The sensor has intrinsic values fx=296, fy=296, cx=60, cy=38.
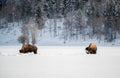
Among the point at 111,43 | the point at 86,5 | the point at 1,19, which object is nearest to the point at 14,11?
the point at 1,19

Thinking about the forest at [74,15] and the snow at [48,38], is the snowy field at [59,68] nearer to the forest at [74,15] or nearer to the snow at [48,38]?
the snow at [48,38]

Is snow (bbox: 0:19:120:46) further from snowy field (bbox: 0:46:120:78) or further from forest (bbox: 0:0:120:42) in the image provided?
snowy field (bbox: 0:46:120:78)

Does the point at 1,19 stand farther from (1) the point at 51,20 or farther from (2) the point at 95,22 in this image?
(2) the point at 95,22

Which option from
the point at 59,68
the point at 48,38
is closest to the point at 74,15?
the point at 48,38

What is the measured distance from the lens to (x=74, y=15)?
12562 cm

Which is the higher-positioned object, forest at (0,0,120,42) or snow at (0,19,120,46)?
forest at (0,0,120,42)

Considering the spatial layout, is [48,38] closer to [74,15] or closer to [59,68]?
[74,15]

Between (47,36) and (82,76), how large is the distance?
334 feet

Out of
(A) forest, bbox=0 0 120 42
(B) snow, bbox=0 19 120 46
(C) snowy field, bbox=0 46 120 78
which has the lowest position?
(B) snow, bbox=0 19 120 46

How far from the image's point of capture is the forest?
112 m

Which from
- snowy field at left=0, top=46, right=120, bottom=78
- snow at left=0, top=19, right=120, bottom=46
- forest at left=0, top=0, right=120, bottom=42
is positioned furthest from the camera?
forest at left=0, top=0, right=120, bottom=42

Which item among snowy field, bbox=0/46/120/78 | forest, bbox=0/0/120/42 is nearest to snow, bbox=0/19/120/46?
forest, bbox=0/0/120/42

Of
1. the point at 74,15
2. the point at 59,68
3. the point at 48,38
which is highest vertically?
the point at 74,15

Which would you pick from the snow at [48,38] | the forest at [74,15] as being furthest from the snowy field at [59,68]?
the forest at [74,15]
